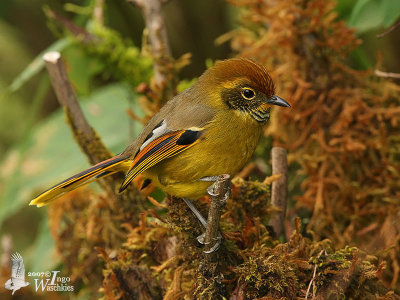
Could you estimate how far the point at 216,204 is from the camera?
1.90 meters

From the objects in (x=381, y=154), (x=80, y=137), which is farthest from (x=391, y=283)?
(x=80, y=137)

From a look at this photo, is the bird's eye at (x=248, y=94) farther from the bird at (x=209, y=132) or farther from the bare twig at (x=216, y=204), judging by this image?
the bare twig at (x=216, y=204)

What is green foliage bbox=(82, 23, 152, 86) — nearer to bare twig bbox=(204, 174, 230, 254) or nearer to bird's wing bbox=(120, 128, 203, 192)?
bird's wing bbox=(120, 128, 203, 192)

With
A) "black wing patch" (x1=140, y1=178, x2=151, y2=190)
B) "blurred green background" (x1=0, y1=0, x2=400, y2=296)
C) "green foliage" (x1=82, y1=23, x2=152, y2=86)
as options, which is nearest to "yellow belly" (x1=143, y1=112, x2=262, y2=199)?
"black wing patch" (x1=140, y1=178, x2=151, y2=190)

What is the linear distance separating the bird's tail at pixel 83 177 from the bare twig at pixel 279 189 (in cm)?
74

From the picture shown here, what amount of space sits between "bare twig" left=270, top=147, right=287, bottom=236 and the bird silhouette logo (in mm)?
1380

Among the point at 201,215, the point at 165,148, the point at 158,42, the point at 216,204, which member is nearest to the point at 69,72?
the point at 158,42

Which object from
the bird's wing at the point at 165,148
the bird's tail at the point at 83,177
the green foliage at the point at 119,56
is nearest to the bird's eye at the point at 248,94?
the bird's wing at the point at 165,148

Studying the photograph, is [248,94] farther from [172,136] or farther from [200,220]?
[200,220]

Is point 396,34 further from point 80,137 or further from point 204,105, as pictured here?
point 80,137

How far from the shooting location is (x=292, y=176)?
3.37 m

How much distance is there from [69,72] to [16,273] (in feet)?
5.39

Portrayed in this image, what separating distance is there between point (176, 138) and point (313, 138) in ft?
3.85

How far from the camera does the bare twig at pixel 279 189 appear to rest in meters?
2.59
